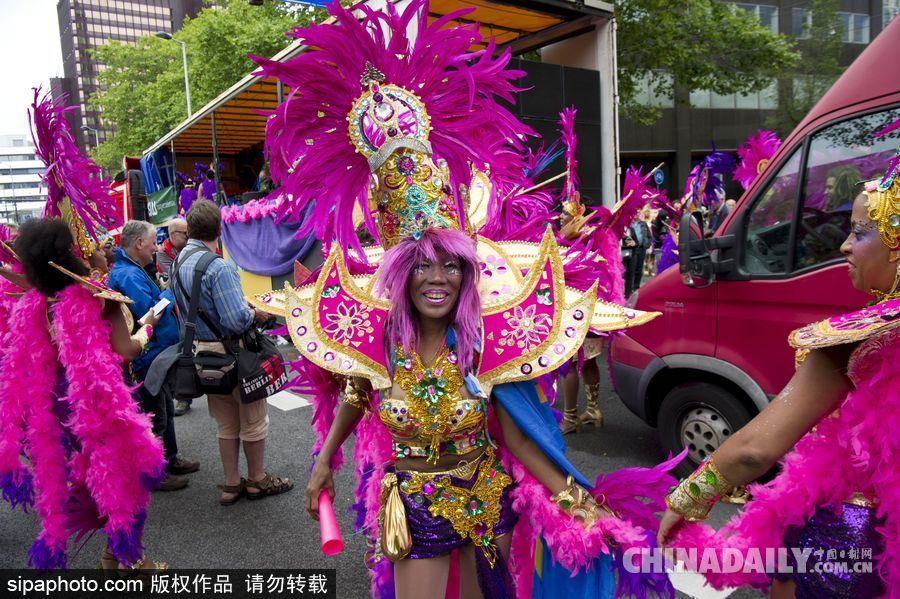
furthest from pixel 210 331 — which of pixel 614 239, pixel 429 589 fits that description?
pixel 614 239

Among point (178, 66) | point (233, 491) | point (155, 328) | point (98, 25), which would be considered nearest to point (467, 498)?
point (233, 491)

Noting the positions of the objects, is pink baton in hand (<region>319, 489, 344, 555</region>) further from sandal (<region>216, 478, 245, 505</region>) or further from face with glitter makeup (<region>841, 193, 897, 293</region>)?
sandal (<region>216, 478, 245, 505</region>)

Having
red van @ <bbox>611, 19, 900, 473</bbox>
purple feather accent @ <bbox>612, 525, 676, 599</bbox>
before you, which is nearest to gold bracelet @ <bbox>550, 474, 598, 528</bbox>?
purple feather accent @ <bbox>612, 525, 676, 599</bbox>

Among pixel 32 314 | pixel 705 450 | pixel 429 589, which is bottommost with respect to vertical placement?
pixel 705 450

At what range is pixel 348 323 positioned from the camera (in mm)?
2145

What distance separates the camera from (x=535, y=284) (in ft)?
6.77

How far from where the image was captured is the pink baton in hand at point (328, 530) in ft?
5.87

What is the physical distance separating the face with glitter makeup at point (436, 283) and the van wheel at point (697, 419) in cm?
229

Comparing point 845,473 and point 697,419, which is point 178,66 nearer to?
point 697,419

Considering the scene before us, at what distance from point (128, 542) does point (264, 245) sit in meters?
7.08

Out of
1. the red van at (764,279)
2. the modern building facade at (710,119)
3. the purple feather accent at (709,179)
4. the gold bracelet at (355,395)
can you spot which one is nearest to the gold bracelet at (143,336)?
the gold bracelet at (355,395)

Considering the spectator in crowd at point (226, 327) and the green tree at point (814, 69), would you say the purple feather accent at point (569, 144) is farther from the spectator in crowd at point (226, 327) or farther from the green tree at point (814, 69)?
the green tree at point (814, 69)

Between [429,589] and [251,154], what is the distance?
17.1 m

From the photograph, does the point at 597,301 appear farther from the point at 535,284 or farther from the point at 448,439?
the point at 448,439
